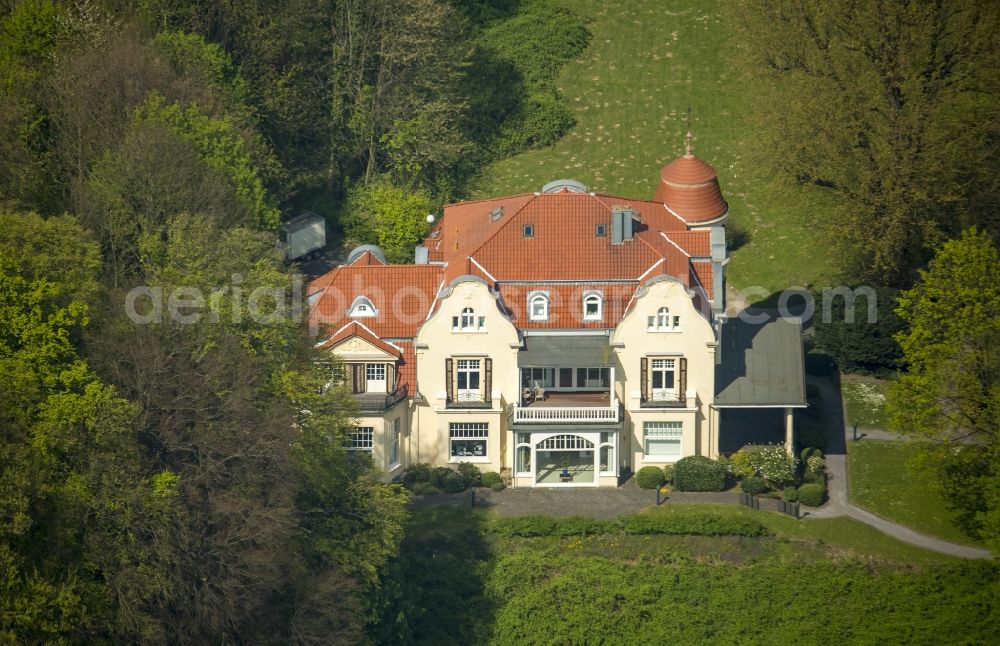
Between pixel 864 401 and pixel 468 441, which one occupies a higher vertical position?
pixel 864 401

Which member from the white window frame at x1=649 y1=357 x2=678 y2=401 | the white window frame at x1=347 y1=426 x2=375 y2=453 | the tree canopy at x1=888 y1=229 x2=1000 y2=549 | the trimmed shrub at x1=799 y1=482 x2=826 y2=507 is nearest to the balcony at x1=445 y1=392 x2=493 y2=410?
the white window frame at x1=347 y1=426 x2=375 y2=453

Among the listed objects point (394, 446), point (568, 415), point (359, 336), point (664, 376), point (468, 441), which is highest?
point (359, 336)

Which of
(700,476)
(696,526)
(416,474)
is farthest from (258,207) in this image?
(696,526)

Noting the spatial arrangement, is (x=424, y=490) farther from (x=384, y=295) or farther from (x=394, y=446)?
(x=384, y=295)

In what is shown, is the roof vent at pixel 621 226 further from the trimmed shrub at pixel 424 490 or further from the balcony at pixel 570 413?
the trimmed shrub at pixel 424 490

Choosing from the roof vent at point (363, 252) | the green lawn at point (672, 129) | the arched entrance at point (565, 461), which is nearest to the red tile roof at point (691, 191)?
the green lawn at point (672, 129)

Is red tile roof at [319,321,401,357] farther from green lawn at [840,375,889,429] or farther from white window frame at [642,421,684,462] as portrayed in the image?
green lawn at [840,375,889,429]
